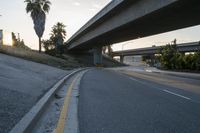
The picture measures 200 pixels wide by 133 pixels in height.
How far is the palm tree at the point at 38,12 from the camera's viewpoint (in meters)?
58.9

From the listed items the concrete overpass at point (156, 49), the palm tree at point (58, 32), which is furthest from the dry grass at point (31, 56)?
the palm tree at point (58, 32)

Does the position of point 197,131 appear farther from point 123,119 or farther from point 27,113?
point 27,113

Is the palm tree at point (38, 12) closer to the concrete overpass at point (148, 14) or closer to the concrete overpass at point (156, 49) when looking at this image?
the concrete overpass at point (148, 14)

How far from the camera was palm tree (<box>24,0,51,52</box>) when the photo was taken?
193ft

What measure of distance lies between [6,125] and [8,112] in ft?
3.45

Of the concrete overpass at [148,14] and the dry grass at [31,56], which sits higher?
the concrete overpass at [148,14]

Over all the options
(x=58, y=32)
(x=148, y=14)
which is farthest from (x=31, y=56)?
(x=58, y=32)

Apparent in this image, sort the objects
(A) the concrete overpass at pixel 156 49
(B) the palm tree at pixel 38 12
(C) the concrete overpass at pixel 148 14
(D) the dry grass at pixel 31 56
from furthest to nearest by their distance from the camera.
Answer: (A) the concrete overpass at pixel 156 49
(B) the palm tree at pixel 38 12
(D) the dry grass at pixel 31 56
(C) the concrete overpass at pixel 148 14

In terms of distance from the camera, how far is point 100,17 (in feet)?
131

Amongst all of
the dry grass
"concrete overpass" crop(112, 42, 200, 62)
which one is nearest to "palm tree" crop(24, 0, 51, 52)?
the dry grass

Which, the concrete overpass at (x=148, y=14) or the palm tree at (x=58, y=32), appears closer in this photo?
the concrete overpass at (x=148, y=14)

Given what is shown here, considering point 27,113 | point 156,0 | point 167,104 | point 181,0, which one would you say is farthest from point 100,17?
point 27,113

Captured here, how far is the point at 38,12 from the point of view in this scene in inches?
2346

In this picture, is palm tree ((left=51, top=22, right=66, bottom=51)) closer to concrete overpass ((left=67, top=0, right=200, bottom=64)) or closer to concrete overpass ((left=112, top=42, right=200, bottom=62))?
concrete overpass ((left=112, top=42, right=200, bottom=62))
